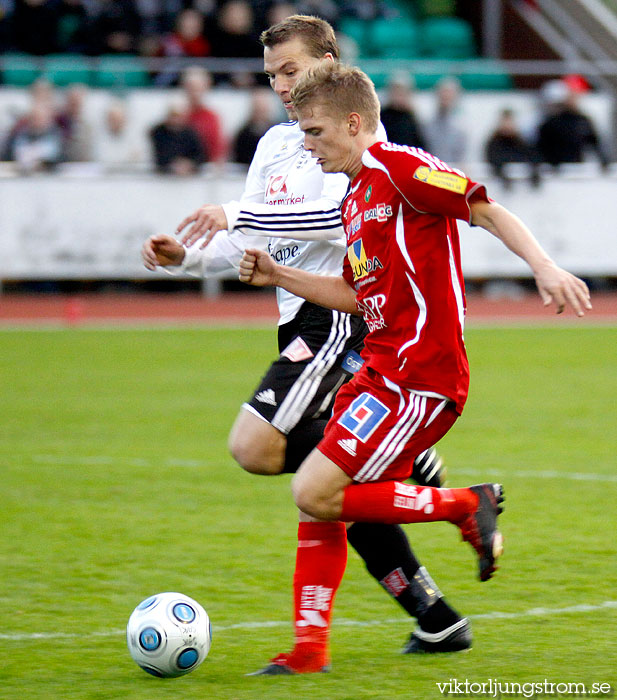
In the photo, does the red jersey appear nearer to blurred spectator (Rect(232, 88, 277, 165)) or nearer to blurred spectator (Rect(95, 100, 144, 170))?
blurred spectator (Rect(232, 88, 277, 165))

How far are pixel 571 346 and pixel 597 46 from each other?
10.2m

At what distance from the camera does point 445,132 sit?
16.5m

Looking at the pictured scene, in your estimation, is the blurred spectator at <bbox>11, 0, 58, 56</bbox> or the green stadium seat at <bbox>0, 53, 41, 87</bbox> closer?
the green stadium seat at <bbox>0, 53, 41, 87</bbox>

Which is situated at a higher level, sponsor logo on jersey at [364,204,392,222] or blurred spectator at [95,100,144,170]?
blurred spectator at [95,100,144,170]

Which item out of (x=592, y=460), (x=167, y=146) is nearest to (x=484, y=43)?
(x=167, y=146)

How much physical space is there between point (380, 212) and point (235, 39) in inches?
552

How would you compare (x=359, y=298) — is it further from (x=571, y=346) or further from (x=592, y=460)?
(x=571, y=346)

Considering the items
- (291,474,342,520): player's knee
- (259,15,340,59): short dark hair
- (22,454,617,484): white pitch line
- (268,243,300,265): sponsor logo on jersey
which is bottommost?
(22,454,617,484): white pitch line

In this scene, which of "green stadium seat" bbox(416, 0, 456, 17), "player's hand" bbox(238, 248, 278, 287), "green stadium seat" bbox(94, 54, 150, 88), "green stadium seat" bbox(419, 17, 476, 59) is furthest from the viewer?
"green stadium seat" bbox(416, 0, 456, 17)

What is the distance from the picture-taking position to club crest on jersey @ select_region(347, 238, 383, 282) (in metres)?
4.06

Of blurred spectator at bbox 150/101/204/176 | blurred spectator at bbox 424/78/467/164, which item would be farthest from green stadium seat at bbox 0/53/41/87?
blurred spectator at bbox 424/78/467/164

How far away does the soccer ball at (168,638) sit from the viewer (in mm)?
4023

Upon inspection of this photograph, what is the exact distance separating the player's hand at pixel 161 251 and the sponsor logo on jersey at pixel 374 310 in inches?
33.7

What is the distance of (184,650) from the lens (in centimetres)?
405
